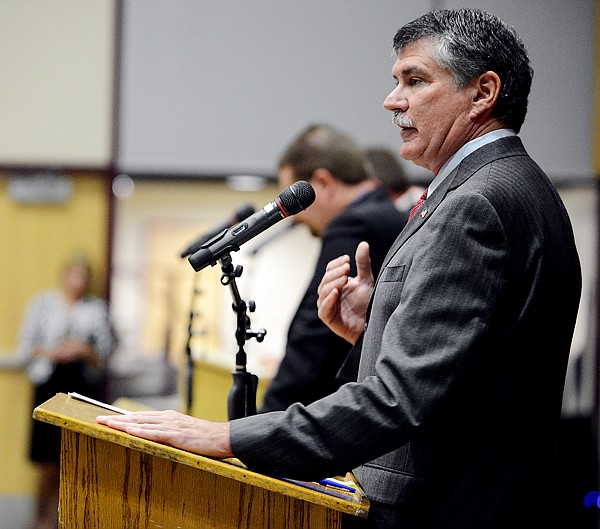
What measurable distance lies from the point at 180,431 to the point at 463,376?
1.35ft

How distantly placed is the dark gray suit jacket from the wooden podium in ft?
0.23

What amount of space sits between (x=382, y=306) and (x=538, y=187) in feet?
0.98

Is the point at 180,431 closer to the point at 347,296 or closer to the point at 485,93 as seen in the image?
the point at 347,296

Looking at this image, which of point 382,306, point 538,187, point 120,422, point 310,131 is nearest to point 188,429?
point 120,422

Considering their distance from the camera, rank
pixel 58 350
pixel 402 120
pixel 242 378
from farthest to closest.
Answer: pixel 58 350 → pixel 242 378 → pixel 402 120

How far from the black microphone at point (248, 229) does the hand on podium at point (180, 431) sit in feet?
1.24

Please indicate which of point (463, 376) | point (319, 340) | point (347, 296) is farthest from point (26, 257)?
point (463, 376)

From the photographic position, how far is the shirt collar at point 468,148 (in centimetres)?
140

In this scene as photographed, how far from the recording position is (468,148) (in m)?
1.40

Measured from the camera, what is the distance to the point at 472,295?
1.22 m

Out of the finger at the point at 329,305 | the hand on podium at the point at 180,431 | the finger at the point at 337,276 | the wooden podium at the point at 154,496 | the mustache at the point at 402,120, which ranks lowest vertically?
the wooden podium at the point at 154,496

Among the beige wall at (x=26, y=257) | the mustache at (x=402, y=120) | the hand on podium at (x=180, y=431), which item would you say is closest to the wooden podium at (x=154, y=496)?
the hand on podium at (x=180, y=431)

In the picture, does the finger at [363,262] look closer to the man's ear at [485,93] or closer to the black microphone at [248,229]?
the black microphone at [248,229]

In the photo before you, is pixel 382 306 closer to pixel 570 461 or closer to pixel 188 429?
pixel 188 429
